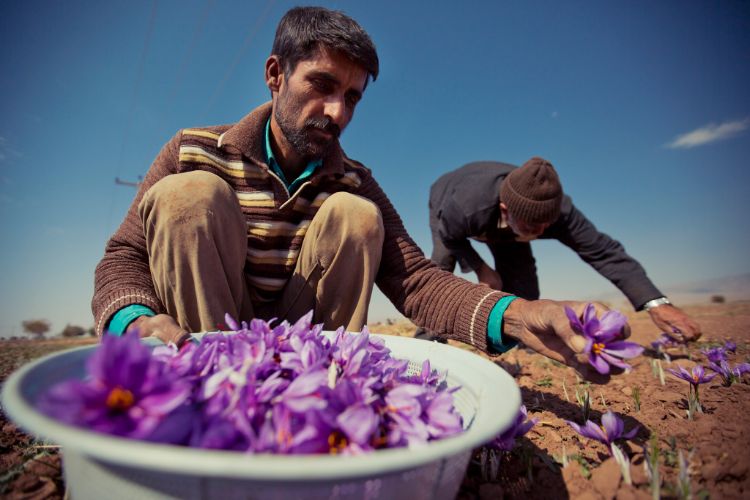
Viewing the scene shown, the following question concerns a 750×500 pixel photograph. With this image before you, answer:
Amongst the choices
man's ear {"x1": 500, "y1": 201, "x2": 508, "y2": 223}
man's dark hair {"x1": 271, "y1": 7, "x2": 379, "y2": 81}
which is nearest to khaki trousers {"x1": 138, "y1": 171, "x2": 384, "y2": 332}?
man's dark hair {"x1": 271, "y1": 7, "x2": 379, "y2": 81}

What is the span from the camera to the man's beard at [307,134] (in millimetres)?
2117

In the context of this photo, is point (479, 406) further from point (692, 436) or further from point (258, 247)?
point (258, 247)

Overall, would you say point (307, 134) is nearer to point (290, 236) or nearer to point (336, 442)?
point (290, 236)

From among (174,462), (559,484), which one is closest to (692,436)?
(559,484)

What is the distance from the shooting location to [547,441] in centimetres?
137

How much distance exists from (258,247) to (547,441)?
150 cm

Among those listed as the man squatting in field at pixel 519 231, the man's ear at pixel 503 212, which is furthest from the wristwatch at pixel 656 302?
the man's ear at pixel 503 212

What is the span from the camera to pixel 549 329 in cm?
120

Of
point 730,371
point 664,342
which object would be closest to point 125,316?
point 730,371

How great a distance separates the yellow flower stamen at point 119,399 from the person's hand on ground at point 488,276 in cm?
359

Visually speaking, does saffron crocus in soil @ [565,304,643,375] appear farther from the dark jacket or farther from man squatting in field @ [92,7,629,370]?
the dark jacket

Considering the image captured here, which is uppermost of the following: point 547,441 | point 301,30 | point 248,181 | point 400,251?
point 301,30

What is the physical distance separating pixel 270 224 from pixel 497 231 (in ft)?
7.85

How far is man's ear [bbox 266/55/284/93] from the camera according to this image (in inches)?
91.5
